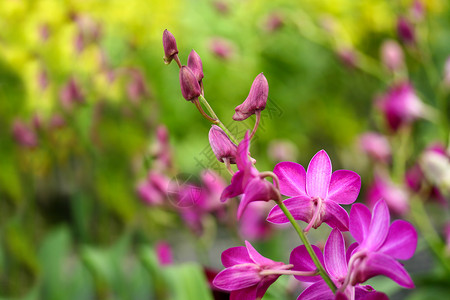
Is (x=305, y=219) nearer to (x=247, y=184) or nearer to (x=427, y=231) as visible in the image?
(x=247, y=184)

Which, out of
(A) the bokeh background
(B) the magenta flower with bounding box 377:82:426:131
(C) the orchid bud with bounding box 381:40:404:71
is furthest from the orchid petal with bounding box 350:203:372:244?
(C) the orchid bud with bounding box 381:40:404:71

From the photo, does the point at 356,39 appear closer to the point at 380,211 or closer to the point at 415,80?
the point at 415,80

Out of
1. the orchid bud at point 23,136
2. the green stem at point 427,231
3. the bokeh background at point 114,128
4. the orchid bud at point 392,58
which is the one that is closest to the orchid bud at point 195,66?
the bokeh background at point 114,128

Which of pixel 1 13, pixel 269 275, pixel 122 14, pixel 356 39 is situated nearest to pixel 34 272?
pixel 1 13

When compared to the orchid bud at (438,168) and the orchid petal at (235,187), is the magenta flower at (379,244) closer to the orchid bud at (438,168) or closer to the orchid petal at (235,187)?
the orchid petal at (235,187)

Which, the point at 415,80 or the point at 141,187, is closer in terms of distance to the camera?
the point at 141,187

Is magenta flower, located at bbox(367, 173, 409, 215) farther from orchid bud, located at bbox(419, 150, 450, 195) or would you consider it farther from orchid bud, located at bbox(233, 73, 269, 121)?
orchid bud, located at bbox(233, 73, 269, 121)

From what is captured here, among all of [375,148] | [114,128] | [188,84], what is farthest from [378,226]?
[114,128]
